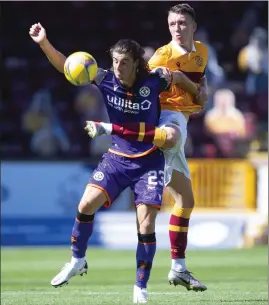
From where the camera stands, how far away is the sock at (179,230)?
10.8 metres

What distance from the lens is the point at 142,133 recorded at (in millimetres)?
9883

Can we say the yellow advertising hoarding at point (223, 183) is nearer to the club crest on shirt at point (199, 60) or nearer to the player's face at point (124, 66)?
the club crest on shirt at point (199, 60)

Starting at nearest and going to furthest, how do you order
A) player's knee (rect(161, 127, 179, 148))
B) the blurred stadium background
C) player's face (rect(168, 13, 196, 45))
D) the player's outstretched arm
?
player's knee (rect(161, 127, 179, 148))
the player's outstretched arm
player's face (rect(168, 13, 196, 45))
the blurred stadium background

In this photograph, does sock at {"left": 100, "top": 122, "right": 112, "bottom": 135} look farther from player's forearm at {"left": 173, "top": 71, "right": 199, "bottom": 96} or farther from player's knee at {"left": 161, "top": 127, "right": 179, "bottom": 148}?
player's forearm at {"left": 173, "top": 71, "right": 199, "bottom": 96}

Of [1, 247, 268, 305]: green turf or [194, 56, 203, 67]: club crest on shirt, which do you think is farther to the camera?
[194, 56, 203, 67]: club crest on shirt

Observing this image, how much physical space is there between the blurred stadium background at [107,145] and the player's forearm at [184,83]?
8.32 ft

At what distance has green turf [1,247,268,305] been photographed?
10414mm

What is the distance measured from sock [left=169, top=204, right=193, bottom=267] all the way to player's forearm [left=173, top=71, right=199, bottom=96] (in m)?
1.18

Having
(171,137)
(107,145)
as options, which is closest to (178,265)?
(171,137)

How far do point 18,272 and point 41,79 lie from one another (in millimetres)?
9924

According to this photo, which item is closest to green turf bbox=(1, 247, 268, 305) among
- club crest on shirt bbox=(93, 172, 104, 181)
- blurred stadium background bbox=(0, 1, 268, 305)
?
blurred stadium background bbox=(0, 1, 268, 305)

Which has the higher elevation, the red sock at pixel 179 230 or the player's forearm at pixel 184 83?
the player's forearm at pixel 184 83

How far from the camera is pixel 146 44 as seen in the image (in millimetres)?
24656

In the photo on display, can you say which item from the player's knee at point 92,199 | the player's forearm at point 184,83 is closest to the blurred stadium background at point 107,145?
the player's knee at point 92,199
